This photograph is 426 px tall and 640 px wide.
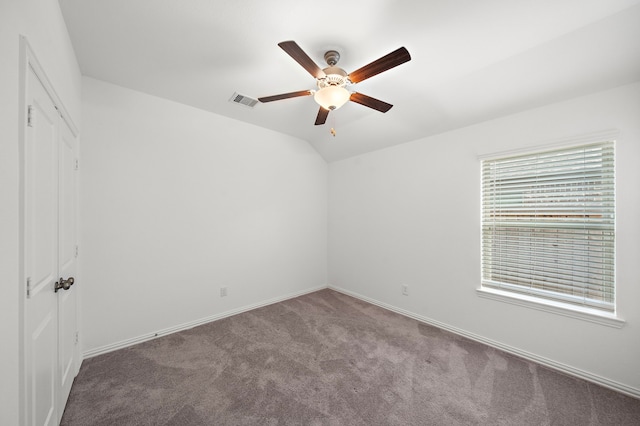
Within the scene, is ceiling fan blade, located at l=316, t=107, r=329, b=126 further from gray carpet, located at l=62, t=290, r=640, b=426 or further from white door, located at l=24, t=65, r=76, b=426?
gray carpet, located at l=62, t=290, r=640, b=426

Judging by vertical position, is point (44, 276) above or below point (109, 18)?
below

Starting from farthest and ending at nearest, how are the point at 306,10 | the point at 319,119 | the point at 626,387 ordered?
the point at 319,119 < the point at 626,387 < the point at 306,10

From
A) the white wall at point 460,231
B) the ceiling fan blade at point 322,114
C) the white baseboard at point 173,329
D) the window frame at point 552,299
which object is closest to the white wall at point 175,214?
the white baseboard at point 173,329

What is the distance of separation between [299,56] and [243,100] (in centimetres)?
150

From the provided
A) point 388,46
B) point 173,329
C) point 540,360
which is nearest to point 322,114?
point 388,46

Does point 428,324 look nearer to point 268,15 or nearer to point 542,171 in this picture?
point 542,171

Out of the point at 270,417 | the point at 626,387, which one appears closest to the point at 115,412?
the point at 270,417

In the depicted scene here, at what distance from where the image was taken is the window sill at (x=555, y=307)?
1.96 meters

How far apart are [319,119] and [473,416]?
2.67 meters

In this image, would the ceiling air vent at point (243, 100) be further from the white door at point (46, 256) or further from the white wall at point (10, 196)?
the white wall at point (10, 196)

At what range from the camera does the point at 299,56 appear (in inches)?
61.6

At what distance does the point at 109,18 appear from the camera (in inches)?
67.7

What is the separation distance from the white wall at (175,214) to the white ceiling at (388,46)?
419 millimetres

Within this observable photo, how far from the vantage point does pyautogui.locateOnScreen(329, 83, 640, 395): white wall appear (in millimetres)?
1919
